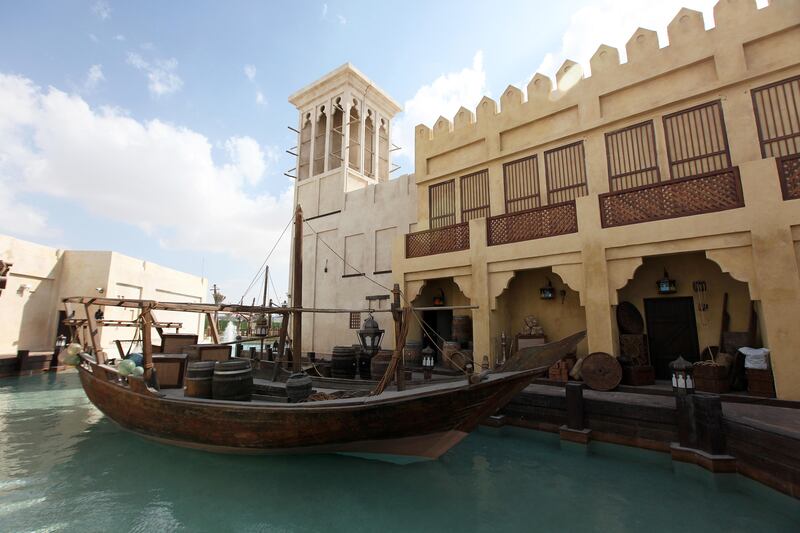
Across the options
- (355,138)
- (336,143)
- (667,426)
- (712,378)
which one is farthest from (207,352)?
(355,138)

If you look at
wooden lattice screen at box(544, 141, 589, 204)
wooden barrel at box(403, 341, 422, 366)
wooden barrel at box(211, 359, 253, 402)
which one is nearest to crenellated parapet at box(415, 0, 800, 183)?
wooden lattice screen at box(544, 141, 589, 204)

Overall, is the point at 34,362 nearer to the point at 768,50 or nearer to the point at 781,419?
the point at 781,419

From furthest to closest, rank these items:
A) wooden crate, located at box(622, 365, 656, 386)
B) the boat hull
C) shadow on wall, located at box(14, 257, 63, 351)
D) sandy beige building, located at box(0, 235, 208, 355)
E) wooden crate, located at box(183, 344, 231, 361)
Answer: shadow on wall, located at box(14, 257, 63, 351)
sandy beige building, located at box(0, 235, 208, 355)
wooden crate, located at box(183, 344, 231, 361)
wooden crate, located at box(622, 365, 656, 386)
the boat hull

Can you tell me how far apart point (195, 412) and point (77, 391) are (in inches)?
444

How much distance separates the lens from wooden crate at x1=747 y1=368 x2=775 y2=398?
21.6ft

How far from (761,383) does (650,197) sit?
158 inches

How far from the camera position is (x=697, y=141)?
343 inches

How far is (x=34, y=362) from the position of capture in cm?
1686

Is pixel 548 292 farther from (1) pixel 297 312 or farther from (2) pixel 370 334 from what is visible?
(1) pixel 297 312

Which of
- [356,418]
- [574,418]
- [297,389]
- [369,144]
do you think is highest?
[369,144]

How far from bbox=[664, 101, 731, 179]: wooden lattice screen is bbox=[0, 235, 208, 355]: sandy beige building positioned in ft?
73.2

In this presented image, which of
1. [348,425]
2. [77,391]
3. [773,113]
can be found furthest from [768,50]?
[77,391]

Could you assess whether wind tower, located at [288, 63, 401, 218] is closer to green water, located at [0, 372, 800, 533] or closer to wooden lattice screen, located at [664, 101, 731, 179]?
wooden lattice screen, located at [664, 101, 731, 179]

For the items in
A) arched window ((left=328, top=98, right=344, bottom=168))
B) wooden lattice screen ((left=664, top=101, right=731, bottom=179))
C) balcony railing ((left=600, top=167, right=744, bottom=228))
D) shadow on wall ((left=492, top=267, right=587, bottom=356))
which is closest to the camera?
balcony railing ((left=600, top=167, right=744, bottom=228))
